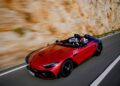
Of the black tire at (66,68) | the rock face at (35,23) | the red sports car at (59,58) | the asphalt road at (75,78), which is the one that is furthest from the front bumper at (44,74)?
the rock face at (35,23)

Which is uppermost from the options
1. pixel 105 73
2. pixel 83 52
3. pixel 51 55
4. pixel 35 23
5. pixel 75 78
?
pixel 35 23

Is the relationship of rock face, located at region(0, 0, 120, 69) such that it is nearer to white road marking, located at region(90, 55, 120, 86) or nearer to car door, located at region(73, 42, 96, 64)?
car door, located at region(73, 42, 96, 64)

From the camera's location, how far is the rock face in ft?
28.3

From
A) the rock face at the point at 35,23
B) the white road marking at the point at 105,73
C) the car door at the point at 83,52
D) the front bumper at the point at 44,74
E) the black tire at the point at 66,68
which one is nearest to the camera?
the front bumper at the point at 44,74

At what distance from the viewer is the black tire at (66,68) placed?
5996 mm

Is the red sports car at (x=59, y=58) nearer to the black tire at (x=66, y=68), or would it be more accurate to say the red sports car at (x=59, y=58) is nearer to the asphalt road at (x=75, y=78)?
the black tire at (x=66, y=68)

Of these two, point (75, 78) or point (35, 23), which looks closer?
point (75, 78)

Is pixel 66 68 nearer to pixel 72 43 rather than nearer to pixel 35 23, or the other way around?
pixel 72 43

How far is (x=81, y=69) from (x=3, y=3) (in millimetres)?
5486

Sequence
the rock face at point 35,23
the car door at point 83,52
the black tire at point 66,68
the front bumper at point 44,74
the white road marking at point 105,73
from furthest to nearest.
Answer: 1. the rock face at point 35,23
2. the car door at point 83,52
3. the black tire at point 66,68
4. the white road marking at point 105,73
5. the front bumper at point 44,74

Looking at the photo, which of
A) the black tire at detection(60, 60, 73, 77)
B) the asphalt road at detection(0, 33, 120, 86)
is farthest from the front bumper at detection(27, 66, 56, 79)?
the black tire at detection(60, 60, 73, 77)

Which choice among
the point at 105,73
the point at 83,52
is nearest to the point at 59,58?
the point at 83,52

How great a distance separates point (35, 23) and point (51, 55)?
5.04 m

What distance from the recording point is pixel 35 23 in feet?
36.3
